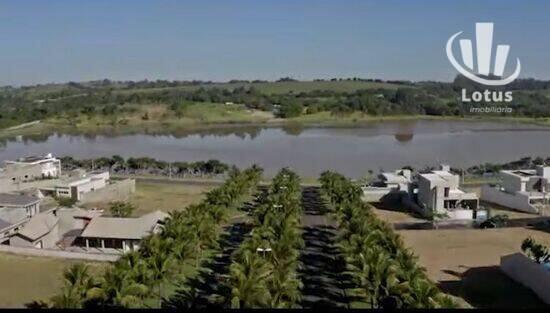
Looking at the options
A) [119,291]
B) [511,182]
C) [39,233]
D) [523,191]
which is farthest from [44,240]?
[511,182]

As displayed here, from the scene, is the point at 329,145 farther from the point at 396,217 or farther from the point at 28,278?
the point at 28,278

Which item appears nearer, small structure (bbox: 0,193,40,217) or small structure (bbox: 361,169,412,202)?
small structure (bbox: 0,193,40,217)

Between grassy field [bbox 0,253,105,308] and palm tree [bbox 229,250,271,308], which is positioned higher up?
palm tree [bbox 229,250,271,308]

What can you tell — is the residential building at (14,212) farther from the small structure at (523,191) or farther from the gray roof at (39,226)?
the small structure at (523,191)

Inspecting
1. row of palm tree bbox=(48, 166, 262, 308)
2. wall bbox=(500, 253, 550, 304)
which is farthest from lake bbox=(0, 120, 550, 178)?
wall bbox=(500, 253, 550, 304)

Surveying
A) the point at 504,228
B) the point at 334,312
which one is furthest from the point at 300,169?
the point at 334,312

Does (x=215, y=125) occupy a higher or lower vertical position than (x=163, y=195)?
higher

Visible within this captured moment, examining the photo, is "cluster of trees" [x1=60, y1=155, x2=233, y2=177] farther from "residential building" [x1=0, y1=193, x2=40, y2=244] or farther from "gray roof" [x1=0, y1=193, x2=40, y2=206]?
Answer: "residential building" [x1=0, y1=193, x2=40, y2=244]
